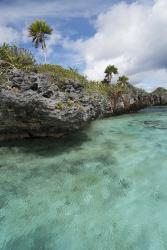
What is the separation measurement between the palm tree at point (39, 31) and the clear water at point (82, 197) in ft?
93.0

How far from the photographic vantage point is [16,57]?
47.9ft

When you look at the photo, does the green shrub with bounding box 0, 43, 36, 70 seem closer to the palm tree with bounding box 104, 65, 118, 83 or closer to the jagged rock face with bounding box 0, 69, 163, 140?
the jagged rock face with bounding box 0, 69, 163, 140

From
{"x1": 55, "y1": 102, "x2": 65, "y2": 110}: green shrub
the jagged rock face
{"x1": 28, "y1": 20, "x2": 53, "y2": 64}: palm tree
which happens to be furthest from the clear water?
{"x1": 28, "y1": 20, "x2": 53, "y2": 64}: palm tree

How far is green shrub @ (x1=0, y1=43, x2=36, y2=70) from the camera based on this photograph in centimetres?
1388

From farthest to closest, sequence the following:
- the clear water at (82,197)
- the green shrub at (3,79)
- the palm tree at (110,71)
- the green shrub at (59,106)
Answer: the palm tree at (110,71)
the green shrub at (59,106)
the green shrub at (3,79)
the clear water at (82,197)

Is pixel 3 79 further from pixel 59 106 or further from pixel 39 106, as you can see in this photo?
pixel 59 106

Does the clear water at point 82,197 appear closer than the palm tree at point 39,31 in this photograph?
Yes

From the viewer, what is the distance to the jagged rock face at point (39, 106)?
12148 mm

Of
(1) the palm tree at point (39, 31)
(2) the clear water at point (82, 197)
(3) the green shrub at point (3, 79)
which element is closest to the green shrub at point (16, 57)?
(3) the green shrub at point (3, 79)

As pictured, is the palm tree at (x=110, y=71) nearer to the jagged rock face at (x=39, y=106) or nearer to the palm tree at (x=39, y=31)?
the palm tree at (x=39, y=31)

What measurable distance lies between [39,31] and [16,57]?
26094 mm

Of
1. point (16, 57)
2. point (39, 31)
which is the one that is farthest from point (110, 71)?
point (16, 57)

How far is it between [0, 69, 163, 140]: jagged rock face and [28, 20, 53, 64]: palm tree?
26209mm

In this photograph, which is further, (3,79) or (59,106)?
(59,106)
